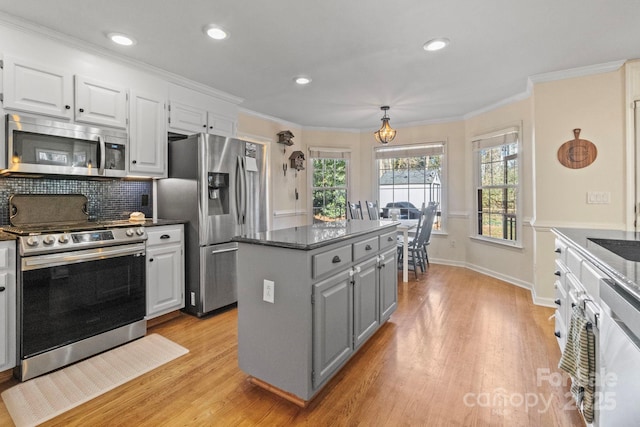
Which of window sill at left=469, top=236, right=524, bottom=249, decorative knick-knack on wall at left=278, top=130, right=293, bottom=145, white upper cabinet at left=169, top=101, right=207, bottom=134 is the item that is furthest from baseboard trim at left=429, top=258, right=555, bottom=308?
white upper cabinet at left=169, top=101, right=207, bottom=134

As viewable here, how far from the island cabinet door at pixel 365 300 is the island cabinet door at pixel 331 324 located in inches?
3.3

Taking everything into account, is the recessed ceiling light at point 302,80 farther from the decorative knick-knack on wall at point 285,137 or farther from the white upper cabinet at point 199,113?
the decorative knick-knack on wall at point 285,137

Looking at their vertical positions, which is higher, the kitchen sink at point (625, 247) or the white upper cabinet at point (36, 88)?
the white upper cabinet at point (36, 88)

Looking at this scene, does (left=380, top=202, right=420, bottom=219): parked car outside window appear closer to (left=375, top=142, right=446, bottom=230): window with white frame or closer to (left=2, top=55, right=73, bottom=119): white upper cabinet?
(left=375, top=142, right=446, bottom=230): window with white frame

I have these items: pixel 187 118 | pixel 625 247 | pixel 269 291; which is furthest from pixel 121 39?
pixel 625 247

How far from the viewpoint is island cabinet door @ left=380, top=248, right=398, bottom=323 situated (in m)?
2.62

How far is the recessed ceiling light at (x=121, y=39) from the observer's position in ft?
8.04

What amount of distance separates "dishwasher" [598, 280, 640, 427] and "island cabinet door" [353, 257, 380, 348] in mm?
1278

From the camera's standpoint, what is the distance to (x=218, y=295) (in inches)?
125

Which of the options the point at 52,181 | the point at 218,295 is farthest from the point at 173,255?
the point at 52,181

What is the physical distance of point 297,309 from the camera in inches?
67.1

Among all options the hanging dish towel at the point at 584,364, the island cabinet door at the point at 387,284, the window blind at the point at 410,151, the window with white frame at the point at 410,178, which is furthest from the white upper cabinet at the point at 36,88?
the window blind at the point at 410,151

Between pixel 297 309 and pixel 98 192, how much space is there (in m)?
2.49

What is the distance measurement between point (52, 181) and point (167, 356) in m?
1.83
